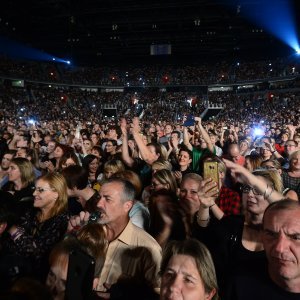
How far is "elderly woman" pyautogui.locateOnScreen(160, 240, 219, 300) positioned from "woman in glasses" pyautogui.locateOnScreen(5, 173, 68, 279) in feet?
3.92

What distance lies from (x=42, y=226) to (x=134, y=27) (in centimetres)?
2888

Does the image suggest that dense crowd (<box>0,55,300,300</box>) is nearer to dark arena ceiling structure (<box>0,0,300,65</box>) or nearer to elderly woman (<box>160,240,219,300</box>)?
elderly woman (<box>160,240,219,300</box>)

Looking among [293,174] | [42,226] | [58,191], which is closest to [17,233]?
[42,226]

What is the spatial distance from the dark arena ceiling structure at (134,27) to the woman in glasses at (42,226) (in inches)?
855

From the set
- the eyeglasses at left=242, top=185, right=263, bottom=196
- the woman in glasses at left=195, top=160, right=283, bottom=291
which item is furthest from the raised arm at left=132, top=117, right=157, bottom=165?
the eyeglasses at left=242, top=185, right=263, bottom=196

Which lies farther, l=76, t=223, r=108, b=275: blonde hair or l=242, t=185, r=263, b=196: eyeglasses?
l=242, t=185, r=263, b=196: eyeglasses

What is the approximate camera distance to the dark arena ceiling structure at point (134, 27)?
23.6 m

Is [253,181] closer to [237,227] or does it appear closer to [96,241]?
[237,227]

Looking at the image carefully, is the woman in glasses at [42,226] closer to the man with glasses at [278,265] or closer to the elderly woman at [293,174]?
the man with glasses at [278,265]

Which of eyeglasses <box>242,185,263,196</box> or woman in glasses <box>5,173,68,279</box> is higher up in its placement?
eyeglasses <box>242,185,263,196</box>

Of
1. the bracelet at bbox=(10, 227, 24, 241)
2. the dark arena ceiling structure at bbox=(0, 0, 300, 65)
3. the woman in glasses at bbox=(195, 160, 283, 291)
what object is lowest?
the bracelet at bbox=(10, 227, 24, 241)

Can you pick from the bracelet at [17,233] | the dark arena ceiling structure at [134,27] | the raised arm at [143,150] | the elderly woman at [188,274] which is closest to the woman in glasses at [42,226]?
the bracelet at [17,233]

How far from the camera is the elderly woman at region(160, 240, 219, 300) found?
6.03ft

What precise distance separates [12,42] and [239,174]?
38321 mm
